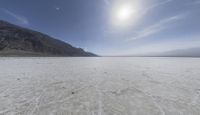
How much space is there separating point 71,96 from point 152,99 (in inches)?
128

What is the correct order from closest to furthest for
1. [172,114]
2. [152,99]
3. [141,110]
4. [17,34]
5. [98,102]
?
[172,114]
[141,110]
[98,102]
[152,99]
[17,34]

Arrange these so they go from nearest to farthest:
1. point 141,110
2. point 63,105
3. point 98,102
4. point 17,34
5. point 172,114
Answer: point 172,114
point 141,110
point 63,105
point 98,102
point 17,34

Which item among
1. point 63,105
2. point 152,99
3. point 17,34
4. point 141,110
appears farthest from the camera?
point 17,34

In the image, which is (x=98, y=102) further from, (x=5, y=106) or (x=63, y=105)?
(x=5, y=106)

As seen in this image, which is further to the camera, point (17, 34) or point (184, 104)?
point (17, 34)

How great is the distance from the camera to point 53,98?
408 cm

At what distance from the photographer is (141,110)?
127 inches

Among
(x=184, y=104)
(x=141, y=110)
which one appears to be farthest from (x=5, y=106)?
(x=184, y=104)

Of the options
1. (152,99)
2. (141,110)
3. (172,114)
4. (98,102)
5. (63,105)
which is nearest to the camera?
(172,114)

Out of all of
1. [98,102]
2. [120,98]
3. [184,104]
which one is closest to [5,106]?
[98,102]

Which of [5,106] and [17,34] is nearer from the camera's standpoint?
[5,106]

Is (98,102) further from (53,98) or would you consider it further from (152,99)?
(152,99)

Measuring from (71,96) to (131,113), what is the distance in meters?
2.46

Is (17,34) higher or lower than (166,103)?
higher
